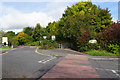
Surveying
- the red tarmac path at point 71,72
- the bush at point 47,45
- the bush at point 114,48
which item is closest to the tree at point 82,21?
the bush at point 47,45

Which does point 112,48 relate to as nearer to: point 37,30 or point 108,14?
point 108,14

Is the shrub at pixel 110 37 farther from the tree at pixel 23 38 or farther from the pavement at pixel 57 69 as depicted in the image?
the tree at pixel 23 38

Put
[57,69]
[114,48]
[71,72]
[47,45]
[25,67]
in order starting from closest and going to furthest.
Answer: [71,72]
[57,69]
[25,67]
[114,48]
[47,45]

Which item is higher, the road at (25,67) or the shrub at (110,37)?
the shrub at (110,37)

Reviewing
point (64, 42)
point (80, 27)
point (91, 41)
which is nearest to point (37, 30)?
point (64, 42)

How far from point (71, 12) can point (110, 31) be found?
471 inches

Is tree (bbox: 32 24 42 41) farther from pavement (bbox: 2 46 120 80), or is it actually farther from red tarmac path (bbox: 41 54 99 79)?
red tarmac path (bbox: 41 54 99 79)

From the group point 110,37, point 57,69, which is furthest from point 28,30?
point 57,69

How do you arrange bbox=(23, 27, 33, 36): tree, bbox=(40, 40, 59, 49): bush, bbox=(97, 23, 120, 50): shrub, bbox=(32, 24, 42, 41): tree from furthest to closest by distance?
bbox=(23, 27, 33, 36): tree → bbox=(32, 24, 42, 41): tree → bbox=(40, 40, 59, 49): bush → bbox=(97, 23, 120, 50): shrub

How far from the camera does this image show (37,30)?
50.1 m

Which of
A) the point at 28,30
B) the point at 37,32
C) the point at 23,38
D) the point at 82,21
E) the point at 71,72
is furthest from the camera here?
the point at 28,30

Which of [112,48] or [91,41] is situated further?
[91,41]

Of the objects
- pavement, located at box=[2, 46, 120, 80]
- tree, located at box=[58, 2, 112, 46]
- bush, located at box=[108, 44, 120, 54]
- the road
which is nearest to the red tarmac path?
pavement, located at box=[2, 46, 120, 80]

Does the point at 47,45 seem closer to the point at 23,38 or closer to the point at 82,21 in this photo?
the point at 82,21
